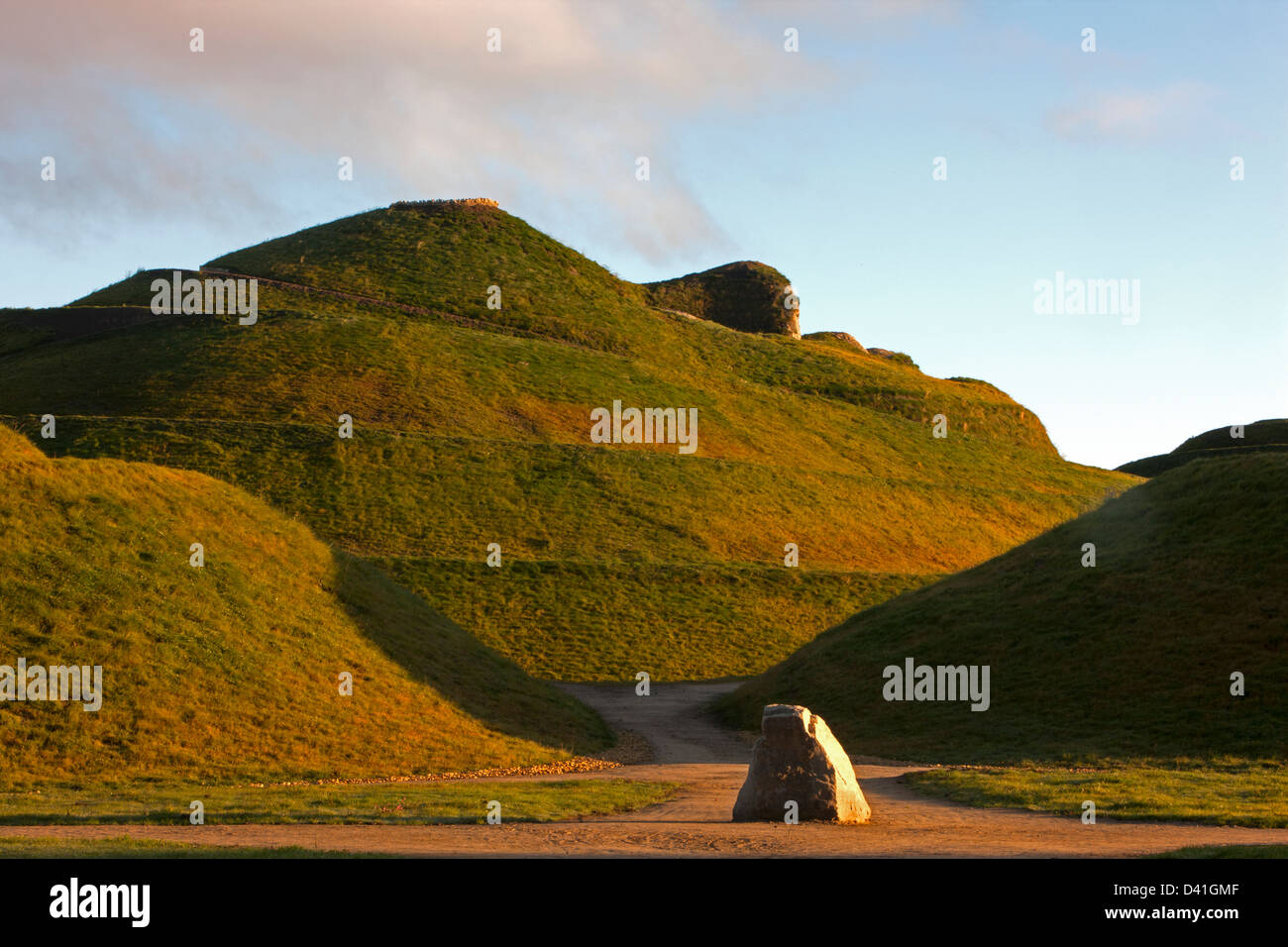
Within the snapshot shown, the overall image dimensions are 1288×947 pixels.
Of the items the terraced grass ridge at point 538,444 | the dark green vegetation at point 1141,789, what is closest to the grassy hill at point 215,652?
the dark green vegetation at point 1141,789

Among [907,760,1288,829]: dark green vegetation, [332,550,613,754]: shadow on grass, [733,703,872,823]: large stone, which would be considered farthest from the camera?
[332,550,613,754]: shadow on grass

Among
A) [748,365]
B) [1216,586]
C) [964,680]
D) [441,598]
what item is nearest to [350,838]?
[964,680]

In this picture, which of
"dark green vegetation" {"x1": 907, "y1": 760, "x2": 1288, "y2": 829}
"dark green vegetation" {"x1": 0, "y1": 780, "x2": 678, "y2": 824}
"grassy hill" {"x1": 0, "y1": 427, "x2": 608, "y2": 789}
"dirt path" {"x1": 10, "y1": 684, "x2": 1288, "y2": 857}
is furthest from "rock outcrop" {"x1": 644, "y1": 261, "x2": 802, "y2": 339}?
"dirt path" {"x1": 10, "y1": 684, "x2": 1288, "y2": 857}

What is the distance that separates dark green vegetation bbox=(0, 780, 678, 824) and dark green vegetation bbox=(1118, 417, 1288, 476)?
105m

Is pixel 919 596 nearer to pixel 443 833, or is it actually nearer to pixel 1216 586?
pixel 1216 586

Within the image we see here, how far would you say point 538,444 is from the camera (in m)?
72.1

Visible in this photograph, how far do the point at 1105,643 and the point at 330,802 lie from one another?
78.4 feet

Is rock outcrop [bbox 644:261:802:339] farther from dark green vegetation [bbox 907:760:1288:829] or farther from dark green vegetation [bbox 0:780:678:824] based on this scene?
dark green vegetation [bbox 0:780:678:824]

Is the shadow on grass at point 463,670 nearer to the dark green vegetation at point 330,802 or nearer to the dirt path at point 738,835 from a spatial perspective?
the dark green vegetation at point 330,802

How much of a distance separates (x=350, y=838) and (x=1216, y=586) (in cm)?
2809

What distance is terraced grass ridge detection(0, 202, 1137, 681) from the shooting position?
55.4m

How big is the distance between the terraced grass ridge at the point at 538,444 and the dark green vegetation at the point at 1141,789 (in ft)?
80.3

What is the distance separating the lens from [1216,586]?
34.2 meters

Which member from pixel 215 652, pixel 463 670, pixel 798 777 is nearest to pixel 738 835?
pixel 798 777
